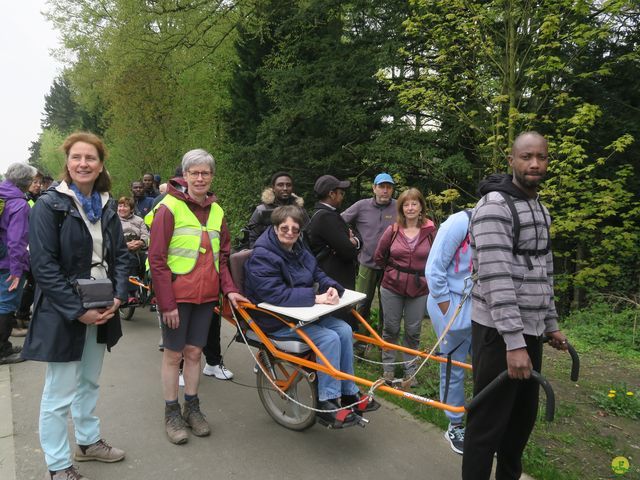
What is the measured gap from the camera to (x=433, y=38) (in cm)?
872

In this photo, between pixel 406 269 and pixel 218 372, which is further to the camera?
pixel 218 372

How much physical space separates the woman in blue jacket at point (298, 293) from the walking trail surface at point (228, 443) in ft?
1.17

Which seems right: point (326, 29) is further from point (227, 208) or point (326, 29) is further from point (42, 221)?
point (42, 221)

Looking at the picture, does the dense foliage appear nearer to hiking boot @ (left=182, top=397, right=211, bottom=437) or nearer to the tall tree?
the tall tree

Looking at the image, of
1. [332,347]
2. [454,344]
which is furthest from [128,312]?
[454,344]

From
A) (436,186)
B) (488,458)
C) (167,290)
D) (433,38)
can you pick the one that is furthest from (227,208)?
(488,458)

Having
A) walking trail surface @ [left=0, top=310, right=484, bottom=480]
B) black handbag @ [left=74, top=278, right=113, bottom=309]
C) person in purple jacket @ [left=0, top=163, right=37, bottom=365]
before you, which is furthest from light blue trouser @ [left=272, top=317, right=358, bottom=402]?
person in purple jacket @ [left=0, top=163, right=37, bottom=365]

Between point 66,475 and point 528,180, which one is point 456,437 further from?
point 66,475

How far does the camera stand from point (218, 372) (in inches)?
190

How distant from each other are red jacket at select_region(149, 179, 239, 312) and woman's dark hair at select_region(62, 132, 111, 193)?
16.3 inches

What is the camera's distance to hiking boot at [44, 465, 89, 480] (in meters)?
2.83

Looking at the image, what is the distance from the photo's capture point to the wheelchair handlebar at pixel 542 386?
2.10 m

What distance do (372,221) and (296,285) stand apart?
79.3 inches

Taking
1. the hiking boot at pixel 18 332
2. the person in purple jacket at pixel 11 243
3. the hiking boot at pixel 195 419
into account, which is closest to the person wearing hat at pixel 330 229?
the hiking boot at pixel 195 419
